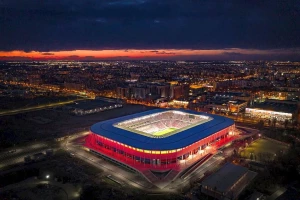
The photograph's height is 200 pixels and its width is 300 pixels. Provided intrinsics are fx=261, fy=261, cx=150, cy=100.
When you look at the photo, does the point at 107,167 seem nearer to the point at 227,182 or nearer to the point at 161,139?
the point at 161,139

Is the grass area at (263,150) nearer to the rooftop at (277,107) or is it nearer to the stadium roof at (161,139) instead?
the stadium roof at (161,139)

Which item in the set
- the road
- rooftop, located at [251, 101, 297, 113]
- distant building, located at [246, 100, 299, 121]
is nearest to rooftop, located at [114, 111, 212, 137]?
the road

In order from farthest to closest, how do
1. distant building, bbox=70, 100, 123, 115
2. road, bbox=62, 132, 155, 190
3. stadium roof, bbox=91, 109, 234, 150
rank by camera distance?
distant building, bbox=70, 100, 123, 115 < stadium roof, bbox=91, 109, 234, 150 < road, bbox=62, 132, 155, 190

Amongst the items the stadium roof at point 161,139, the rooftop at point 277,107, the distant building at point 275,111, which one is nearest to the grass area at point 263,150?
the stadium roof at point 161,139

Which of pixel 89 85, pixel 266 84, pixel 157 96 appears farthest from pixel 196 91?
pixel 89 85

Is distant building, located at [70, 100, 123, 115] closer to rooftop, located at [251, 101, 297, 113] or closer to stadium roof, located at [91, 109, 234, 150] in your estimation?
stadium roof, located at [91, 109, 234, 150]

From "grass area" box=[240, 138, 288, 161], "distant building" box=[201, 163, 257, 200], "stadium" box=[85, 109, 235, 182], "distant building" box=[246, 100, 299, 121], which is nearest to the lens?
"distant building" box=[201, 163, 257, 200]

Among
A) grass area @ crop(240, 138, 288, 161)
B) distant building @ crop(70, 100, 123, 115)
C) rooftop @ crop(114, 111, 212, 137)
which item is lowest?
grass area @ crop(240, 138, 288, 161)
